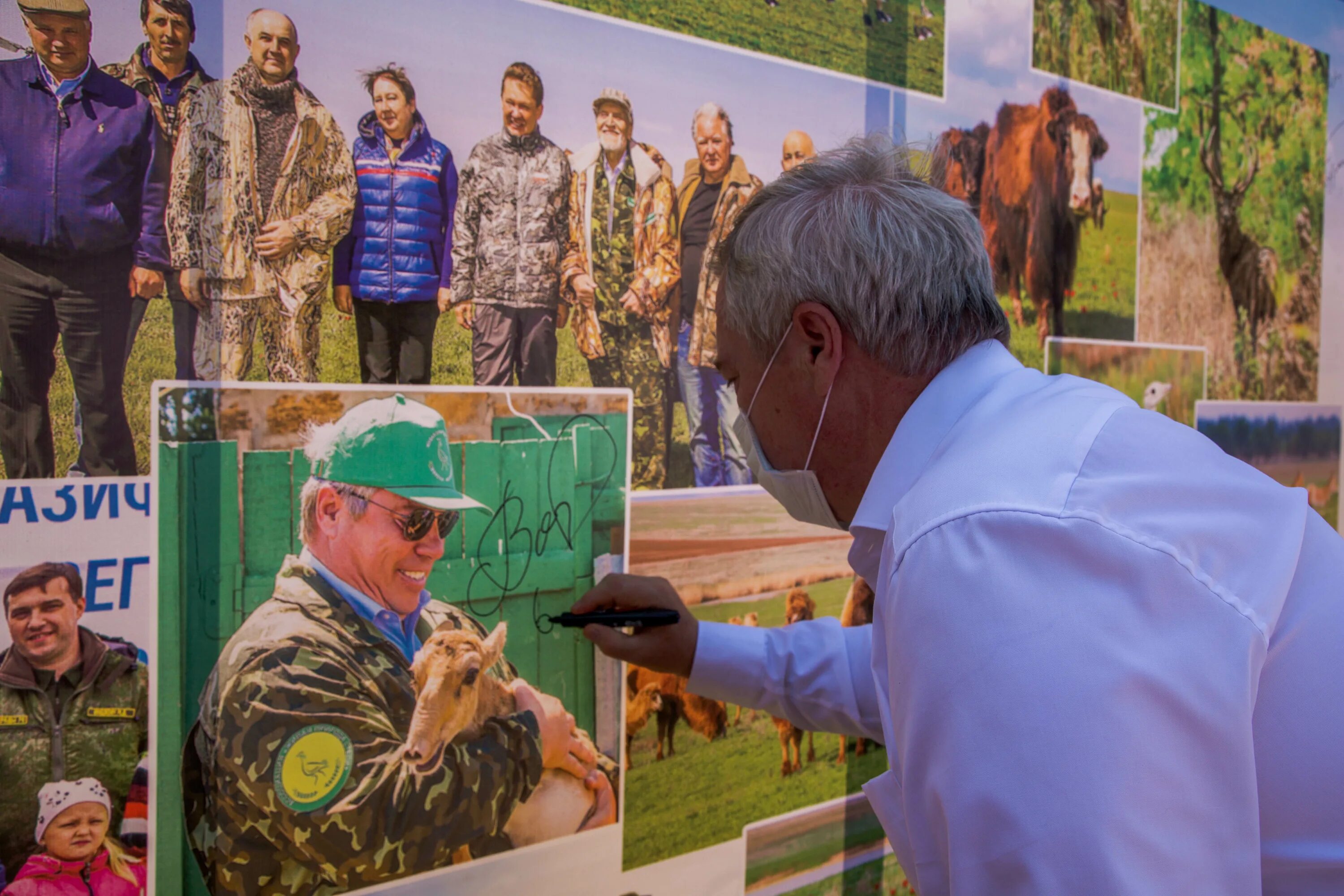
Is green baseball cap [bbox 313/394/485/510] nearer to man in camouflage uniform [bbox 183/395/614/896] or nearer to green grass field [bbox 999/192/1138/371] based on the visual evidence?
man in camouflage uniform [bbox 183/395/614/896]

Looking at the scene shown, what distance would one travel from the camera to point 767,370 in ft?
3.76

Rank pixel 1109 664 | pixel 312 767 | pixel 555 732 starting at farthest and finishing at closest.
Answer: pixel 555 732
pixel 312 767
pixel 1109 664

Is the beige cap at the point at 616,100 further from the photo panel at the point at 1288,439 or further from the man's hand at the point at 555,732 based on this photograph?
the photo panel at the point at 1288,439

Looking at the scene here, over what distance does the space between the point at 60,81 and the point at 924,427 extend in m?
0.95

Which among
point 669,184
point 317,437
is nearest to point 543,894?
point 317,437

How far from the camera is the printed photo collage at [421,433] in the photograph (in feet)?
3.55

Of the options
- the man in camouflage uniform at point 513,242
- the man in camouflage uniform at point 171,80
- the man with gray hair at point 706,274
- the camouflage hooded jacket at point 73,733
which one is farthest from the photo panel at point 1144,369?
the camouflage hooded jacket at point 73,733

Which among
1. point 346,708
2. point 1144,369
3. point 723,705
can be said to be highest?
point 1144,369

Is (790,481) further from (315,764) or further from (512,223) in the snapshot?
(315,764)

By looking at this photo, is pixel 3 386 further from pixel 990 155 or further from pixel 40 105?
pixel 990 155

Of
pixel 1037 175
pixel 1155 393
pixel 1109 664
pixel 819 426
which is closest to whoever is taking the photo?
pixel 1109 664

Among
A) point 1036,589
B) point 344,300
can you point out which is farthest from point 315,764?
point 1036,589

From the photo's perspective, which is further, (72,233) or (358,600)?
(358,600)

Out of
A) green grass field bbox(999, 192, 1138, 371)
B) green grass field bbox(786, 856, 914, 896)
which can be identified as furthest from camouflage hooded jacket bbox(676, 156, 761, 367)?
green grass field bbox(786, 856, 914, 896)
